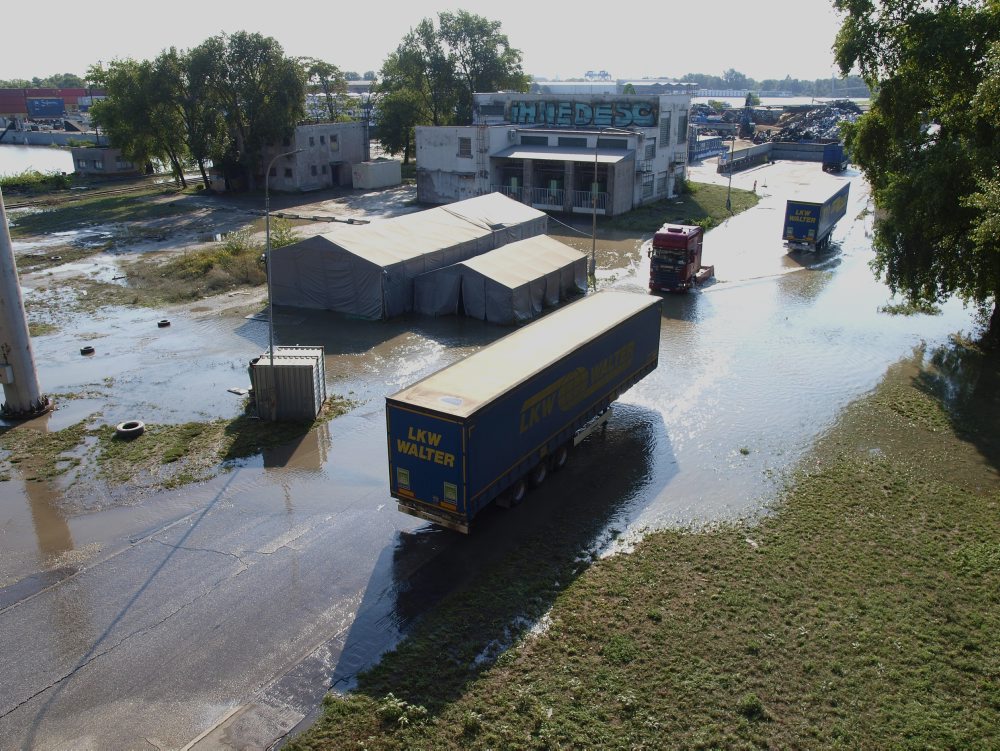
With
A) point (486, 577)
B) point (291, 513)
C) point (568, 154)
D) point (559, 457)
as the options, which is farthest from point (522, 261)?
point (568, 154)

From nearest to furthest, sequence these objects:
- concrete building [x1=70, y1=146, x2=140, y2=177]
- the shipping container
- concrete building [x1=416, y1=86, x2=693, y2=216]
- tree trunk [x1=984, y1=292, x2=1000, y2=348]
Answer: the shipping container, tree trunk [x1=984, y1=292, x2=1000, y2=348], concrete building [x1=416, y1=86, x2=693, y2=216], concrete building [x1=70, y1=146, x2=140, y2=177]

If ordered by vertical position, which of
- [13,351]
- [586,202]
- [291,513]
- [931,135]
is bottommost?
[291,513]

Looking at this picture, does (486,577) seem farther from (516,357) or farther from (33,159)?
(33,159)

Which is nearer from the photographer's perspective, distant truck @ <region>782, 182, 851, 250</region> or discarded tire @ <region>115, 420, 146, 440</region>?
discarded tire @ <region>115, 420, 146, 440</region>

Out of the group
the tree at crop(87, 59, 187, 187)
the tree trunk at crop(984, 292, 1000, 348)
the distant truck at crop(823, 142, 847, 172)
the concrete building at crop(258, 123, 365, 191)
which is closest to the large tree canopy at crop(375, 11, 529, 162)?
the concrete building at crop(258, 123, 365, 191)

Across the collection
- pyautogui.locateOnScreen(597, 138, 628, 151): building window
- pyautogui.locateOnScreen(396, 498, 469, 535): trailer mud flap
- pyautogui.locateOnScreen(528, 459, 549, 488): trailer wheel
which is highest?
pyautogui.locateOnScreen(597, 138, 628, 151): building window

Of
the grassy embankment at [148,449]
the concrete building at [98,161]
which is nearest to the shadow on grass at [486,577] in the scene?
the grassy embankment at [148,449]

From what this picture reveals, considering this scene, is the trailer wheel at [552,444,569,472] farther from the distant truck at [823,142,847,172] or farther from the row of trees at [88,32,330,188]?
the distant truck at [823,142,847,172]
